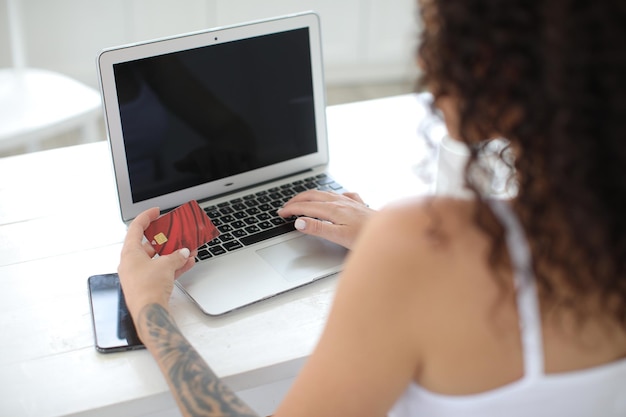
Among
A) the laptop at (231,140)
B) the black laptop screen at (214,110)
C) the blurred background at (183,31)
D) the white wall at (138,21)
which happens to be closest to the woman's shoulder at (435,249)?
the laptop at (231,140)

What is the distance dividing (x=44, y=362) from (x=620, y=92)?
736mm

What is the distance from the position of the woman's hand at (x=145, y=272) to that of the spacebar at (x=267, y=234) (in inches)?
5.1

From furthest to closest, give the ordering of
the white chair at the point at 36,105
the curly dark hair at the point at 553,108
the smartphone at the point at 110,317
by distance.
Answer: the white chair at the point at 36,105, the smartphone at the point at 110,317, the curly dark hair at the point at 553,108

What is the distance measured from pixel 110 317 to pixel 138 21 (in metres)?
2.49

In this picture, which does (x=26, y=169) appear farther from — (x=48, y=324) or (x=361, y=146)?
(x=361, y=146)

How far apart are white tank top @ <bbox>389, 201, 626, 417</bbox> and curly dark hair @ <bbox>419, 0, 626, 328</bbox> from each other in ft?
0.04

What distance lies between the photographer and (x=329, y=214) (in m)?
1.18

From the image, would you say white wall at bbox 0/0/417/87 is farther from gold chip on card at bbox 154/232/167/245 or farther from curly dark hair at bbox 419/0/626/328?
curly dark hair at bbox 419/0/626/328

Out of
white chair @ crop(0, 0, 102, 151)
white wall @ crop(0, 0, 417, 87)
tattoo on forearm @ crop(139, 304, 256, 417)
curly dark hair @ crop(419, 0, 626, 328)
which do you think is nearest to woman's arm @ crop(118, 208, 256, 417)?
tattoo on forearm @ crop(139, 304, 256, 417)

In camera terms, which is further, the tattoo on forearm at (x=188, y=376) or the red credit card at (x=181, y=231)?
the red credit card at (x=181, y=231)

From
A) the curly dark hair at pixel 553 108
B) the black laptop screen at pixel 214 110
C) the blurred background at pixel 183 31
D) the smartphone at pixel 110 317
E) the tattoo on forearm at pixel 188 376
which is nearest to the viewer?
the curly dark hair at pixel 553 108

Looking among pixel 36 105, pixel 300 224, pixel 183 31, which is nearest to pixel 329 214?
pixel 300 224

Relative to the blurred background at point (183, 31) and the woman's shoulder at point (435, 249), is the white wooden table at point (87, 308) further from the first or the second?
the blurred background at point (183, 31)

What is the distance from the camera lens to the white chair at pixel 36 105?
204cm
